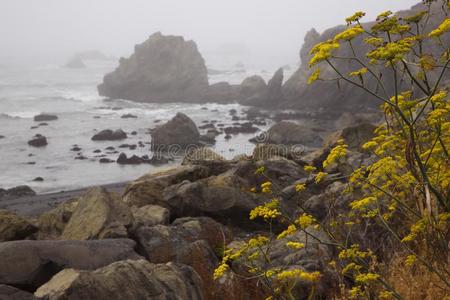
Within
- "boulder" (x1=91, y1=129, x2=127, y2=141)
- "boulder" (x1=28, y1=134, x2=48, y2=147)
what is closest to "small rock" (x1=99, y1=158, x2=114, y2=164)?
"boulder" (x1=91, y1=129, x2=127, y2=141)

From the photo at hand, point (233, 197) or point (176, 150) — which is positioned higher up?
point (233, 197)

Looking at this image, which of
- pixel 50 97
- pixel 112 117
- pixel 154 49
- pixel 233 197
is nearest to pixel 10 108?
pixel 50 97

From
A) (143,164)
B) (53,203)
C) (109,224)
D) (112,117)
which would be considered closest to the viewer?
(109,224)

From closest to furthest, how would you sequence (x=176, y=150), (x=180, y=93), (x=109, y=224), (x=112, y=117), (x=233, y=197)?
(x=109, y=224)
(x=233, y=197)
(x=176, y=150)
(x=112, y=117)
(x=180, y=93)

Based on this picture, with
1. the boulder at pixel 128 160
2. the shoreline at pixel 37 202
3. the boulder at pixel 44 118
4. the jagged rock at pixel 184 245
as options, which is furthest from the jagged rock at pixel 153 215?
the boulder at pixel 44 118

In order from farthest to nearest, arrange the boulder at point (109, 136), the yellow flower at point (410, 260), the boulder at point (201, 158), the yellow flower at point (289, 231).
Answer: the boulder at point (109, 136) < the boulder at point (201, 158) < the yellow flower at point (289, 231) < the yellow flower at point (410, 260)

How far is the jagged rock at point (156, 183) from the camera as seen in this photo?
12.3m

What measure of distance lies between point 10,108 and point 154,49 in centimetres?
2375

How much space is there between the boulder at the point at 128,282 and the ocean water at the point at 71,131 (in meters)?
24.3

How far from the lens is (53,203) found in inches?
938

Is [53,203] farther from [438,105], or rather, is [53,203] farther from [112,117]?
[112,117]

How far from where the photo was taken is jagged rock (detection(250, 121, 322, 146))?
38.0 meters

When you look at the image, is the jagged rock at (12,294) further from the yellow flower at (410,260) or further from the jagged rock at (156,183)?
the jagged rock at (156,183)

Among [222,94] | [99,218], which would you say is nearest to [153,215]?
[99,218]
